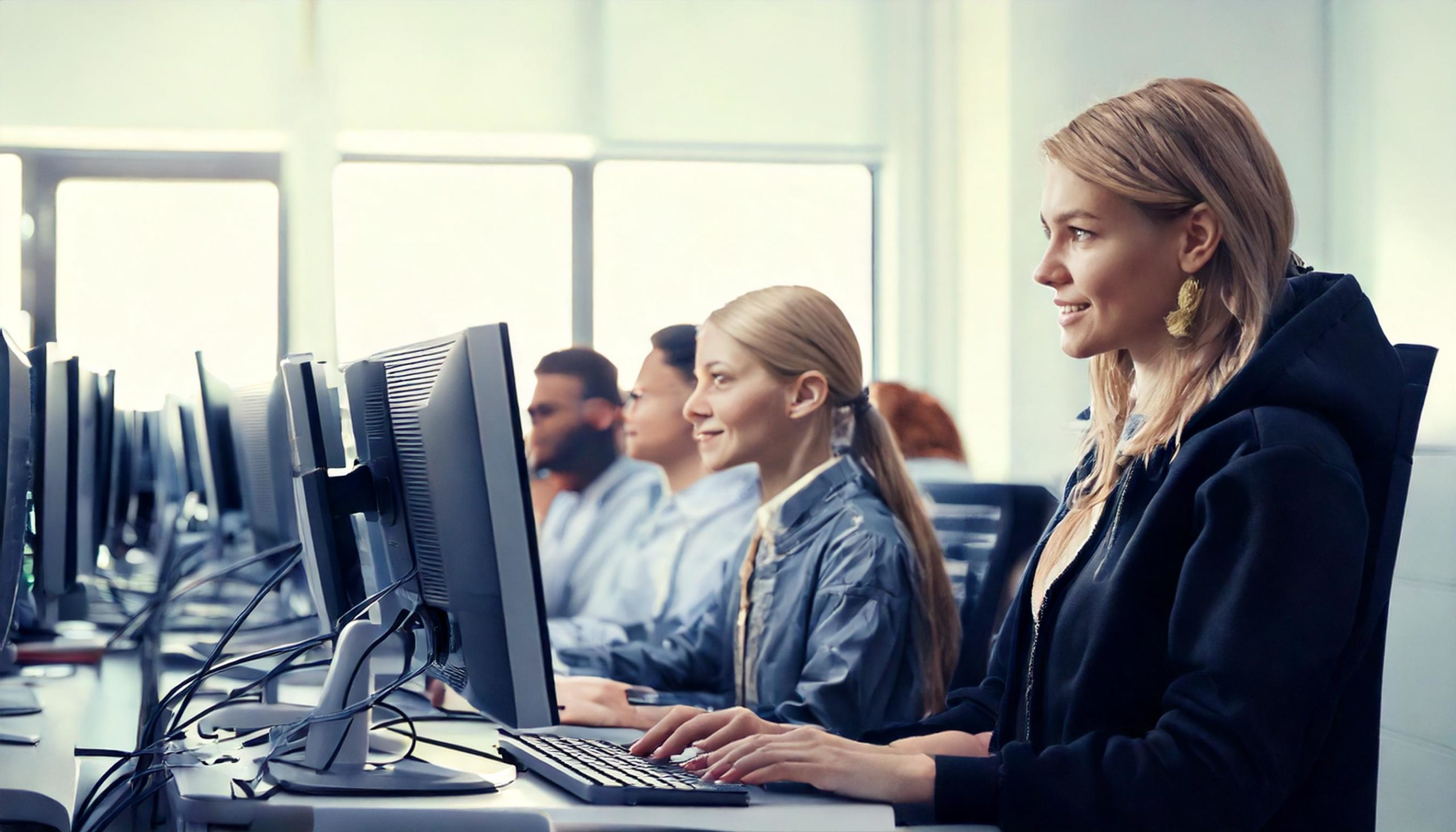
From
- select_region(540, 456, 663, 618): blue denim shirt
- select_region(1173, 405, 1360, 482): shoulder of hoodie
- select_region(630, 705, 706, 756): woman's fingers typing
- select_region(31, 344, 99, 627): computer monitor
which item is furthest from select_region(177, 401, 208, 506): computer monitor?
select_region(1173, 405, 1360, 482): shoulder of hoodie

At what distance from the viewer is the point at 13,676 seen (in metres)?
2.07

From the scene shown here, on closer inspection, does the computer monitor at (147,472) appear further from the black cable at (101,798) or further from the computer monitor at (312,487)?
the black cable at (101,798)

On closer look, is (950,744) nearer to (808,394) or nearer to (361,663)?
(361,663)

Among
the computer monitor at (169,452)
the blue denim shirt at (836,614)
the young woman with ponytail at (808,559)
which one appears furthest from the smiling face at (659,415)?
the computer monitor at (169,452)

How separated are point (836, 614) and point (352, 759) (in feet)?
2.52

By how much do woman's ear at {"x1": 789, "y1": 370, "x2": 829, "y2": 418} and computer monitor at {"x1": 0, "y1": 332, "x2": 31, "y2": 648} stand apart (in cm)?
106

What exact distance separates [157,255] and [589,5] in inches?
75.8

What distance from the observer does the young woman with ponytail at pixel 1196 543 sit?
1012 mm

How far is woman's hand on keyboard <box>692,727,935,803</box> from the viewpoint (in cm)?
107

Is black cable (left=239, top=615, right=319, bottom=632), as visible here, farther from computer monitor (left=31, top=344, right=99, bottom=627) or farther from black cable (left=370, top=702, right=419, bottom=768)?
black cable (left=370, top=702, right=419, bottom=768)

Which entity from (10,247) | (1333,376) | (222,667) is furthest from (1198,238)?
(10,247)

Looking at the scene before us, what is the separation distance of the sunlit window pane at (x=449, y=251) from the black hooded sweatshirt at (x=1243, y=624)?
154 inches

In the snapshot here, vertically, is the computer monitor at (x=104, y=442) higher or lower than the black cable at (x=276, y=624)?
higher

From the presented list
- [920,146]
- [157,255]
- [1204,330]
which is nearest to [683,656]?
[1204,330]
